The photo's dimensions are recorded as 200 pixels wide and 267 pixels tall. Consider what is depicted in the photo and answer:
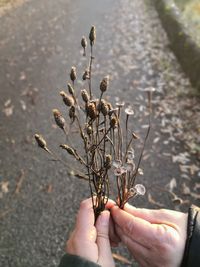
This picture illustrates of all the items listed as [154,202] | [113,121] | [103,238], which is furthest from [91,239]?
[154,202]

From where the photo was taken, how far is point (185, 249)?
1.75 metres

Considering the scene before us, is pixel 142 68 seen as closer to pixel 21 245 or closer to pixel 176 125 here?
pixel 176 125

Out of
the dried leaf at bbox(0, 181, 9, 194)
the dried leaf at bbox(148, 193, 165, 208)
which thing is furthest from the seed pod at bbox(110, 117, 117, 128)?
the dried leaf at bbox(0, 181, 9, 194)

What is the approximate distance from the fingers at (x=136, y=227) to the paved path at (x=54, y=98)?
1.61m

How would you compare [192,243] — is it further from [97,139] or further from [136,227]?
[97,139]

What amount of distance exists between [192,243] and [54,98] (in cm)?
372

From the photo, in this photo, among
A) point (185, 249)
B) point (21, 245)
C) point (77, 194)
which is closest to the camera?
point (185, 249)

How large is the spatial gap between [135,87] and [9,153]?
238 centimetres

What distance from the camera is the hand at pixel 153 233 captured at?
1.75 metres

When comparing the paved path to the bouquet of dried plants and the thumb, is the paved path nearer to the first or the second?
the thumb

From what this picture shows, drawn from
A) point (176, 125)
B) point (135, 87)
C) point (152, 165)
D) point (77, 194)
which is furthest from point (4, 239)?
point (135, 87)

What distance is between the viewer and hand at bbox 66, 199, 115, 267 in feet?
5.50

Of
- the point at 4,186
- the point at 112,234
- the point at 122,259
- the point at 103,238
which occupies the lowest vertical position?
the point at 122,259

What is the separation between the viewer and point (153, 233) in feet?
5.82
